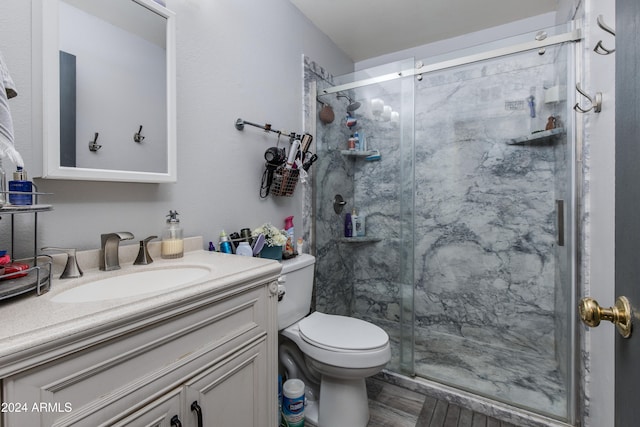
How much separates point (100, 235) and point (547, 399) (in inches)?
88.7

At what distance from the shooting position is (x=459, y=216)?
2340 mm

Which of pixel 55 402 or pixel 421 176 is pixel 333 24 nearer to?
pixel 421 176

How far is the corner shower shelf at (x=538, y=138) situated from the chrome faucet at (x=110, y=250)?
7.23 feet

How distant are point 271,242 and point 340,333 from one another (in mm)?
569

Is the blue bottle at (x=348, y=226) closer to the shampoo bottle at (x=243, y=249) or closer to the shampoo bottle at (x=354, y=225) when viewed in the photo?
the shampoo bottle at (x=354, y=225)

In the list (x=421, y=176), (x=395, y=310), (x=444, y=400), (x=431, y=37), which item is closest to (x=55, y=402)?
(x=444, y=400)

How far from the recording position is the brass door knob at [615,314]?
0.49 m

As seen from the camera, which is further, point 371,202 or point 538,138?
point 371,202

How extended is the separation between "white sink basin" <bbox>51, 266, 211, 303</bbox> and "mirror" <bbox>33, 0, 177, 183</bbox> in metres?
0.34

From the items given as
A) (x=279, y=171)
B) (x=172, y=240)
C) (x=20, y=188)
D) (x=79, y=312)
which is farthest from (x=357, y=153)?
(x=79, y=312)

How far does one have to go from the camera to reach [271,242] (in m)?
1.53

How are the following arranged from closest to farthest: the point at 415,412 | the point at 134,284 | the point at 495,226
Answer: the point at 134,284
the point at 415,412
the point at 495,226

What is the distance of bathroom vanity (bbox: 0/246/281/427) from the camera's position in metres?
0.49

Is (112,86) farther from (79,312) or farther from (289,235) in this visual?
(289,235)
